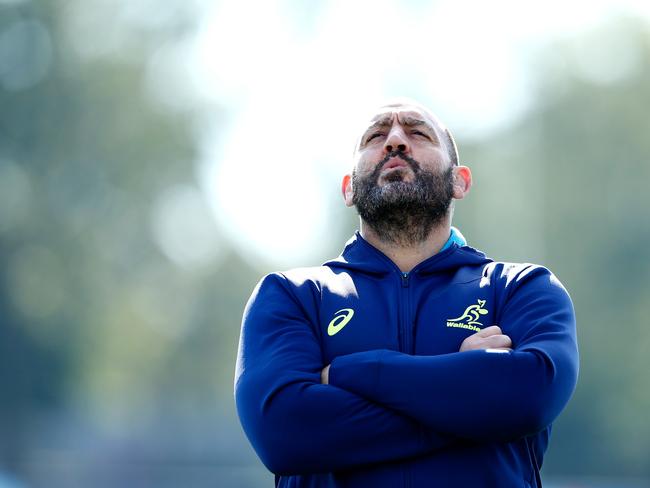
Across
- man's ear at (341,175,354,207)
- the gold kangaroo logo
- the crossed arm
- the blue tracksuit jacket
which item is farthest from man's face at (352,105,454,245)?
the crossed arm

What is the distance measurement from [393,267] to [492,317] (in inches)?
17.0

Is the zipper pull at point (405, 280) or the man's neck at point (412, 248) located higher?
the man's neck at point (412, 248)

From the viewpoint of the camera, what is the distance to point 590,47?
36.1m

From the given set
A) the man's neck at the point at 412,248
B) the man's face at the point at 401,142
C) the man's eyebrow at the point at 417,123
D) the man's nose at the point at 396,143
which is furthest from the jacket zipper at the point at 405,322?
the man's eyebrow at the point at 417,123

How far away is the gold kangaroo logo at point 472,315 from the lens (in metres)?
3.77

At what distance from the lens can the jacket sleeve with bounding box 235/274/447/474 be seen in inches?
136

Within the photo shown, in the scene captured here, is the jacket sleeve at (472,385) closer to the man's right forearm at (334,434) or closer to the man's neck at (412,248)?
the man's right forearm at (334,434)

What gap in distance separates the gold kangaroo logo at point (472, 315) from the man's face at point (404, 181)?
1.40ft

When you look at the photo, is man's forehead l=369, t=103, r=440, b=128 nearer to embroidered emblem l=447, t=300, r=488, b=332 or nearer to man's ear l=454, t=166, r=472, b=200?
man's ear l=454, t=166, r=472, b=200

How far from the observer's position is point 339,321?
3787 mm

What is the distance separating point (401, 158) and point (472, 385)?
1.07 metres

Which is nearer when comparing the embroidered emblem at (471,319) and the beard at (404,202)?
the embroidered emblem at (471,319)

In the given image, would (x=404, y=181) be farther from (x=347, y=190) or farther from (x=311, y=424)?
(x=311, y=424)

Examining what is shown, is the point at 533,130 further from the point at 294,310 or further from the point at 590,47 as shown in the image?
the point at 294,310
